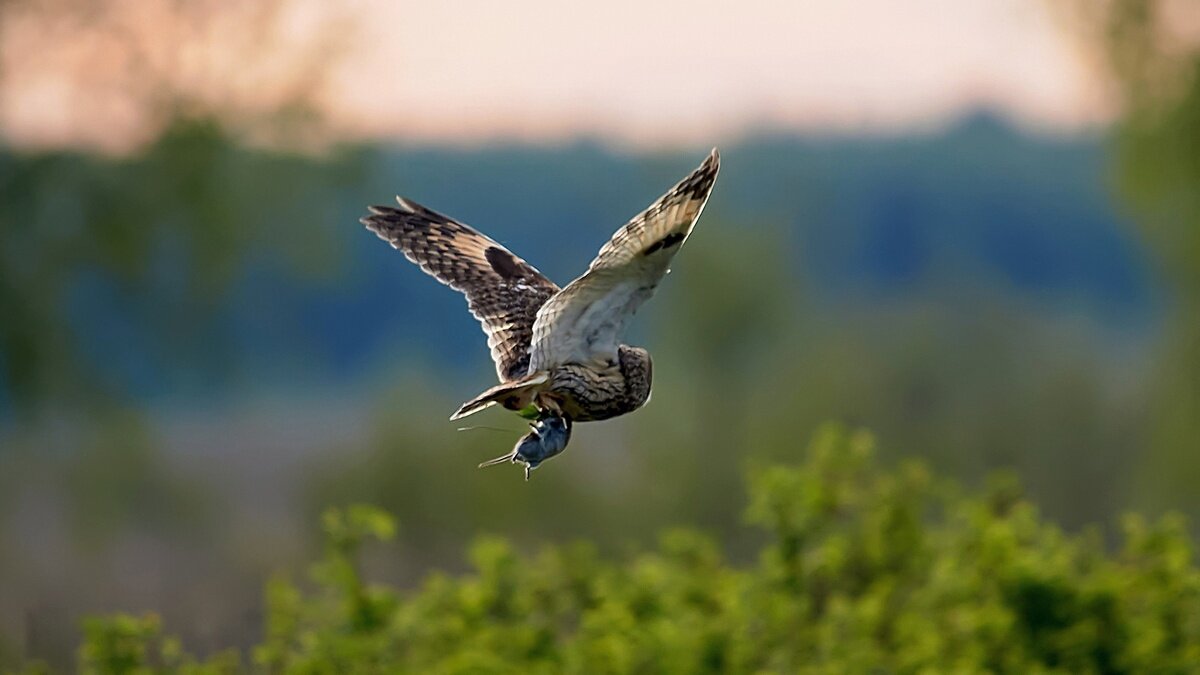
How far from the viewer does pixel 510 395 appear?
12.1 ft

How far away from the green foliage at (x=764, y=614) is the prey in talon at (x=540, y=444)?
2535 mm

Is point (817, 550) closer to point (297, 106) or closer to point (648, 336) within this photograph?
point (297, 106)

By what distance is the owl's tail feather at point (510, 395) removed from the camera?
139 inches

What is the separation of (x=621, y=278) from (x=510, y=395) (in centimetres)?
32

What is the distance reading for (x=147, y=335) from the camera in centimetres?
2256

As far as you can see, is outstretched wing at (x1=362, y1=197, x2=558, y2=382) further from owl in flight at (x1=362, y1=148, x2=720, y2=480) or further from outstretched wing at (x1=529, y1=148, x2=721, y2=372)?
outstretched wing at (x1=529, y1=148, x2=721, y2=372)

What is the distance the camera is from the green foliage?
21.0 feet

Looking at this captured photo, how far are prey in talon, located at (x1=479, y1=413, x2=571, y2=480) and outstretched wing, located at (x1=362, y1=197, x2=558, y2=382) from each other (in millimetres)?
534

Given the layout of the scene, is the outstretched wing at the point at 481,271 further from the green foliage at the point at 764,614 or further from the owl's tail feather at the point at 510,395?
→ the green foliage at the point at 764,614

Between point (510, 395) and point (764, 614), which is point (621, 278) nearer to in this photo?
point (510, 395)

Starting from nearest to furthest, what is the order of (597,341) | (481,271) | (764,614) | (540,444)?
1. (540,444)
2. (597,341)
3. (481,271)
4. (764,614)

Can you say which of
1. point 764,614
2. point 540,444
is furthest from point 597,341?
point 764,614

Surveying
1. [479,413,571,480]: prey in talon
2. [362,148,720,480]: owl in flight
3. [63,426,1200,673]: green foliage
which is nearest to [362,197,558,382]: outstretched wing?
[362,148,720,480]: owl in flight

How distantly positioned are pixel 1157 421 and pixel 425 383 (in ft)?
31.8
